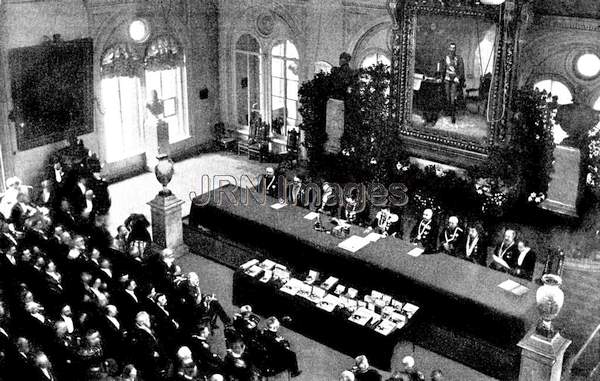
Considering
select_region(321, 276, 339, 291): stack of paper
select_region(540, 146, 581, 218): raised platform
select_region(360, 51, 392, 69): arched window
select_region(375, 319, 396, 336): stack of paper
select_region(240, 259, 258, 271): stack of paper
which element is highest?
select_region(360, 51, 392, 69): arched window

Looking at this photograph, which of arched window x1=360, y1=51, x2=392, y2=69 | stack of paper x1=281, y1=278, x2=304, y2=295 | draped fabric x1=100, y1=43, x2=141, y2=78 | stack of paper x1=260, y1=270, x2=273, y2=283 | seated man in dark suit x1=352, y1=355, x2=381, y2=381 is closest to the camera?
seated man in dark suit x1=352, y1=355, x2=381, y2=381

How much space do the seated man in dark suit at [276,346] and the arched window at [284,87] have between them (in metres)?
9.06

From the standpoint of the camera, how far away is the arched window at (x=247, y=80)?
1752cm

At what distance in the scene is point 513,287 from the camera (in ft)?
30.9

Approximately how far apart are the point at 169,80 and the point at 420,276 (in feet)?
31.5

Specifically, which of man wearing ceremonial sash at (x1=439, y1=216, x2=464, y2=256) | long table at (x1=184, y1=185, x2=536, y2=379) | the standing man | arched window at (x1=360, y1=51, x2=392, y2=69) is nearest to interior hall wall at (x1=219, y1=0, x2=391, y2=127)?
arched window at (x1=360, y1=51, x2=392, y2=69)

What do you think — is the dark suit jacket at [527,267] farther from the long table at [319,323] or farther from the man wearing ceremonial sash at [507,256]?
the long table at [319,323]

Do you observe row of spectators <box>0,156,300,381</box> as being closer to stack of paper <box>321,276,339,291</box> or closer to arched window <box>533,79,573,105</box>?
stack of paper <box>321,276,339,291</box>

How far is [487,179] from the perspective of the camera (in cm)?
1260

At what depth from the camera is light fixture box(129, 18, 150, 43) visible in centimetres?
1563

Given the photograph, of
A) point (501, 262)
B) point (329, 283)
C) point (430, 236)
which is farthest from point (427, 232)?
point (329, 283)

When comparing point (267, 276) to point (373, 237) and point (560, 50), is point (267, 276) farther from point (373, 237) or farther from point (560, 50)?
point (560, 50)

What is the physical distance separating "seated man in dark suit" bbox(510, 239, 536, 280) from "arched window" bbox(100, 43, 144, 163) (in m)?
9.38

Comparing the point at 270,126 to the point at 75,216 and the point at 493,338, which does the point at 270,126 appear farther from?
the point at 493,338
